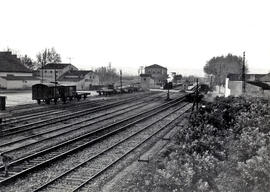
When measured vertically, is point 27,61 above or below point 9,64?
above

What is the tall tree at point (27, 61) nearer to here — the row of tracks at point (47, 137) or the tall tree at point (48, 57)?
the tall tree at point (48, 57)

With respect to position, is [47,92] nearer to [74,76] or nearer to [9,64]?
[9,64]

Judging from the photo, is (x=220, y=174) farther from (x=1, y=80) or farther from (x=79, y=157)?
(x=1, y=80)

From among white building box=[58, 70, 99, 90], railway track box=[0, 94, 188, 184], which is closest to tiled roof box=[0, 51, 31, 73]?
white building box=[58, 70, 99, 90]

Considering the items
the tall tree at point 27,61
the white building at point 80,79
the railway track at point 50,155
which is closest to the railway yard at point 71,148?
the railway track at point 50,155

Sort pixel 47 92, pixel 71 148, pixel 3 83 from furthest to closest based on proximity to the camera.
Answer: pixel 3 83 → pixel 47 92 → pixel 71 148

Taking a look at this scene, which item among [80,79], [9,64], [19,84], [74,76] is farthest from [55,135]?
[74,76]

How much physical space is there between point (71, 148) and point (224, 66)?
9574cm

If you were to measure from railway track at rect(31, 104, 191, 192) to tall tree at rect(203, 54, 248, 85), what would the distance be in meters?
88.1

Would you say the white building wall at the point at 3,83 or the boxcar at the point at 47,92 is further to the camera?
the white building wall at the point at 3,83

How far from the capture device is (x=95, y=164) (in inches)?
485

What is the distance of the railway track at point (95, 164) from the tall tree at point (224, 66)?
3468 inches

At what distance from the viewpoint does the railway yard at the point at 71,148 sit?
34.1 feet

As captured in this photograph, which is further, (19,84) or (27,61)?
(27,61)
